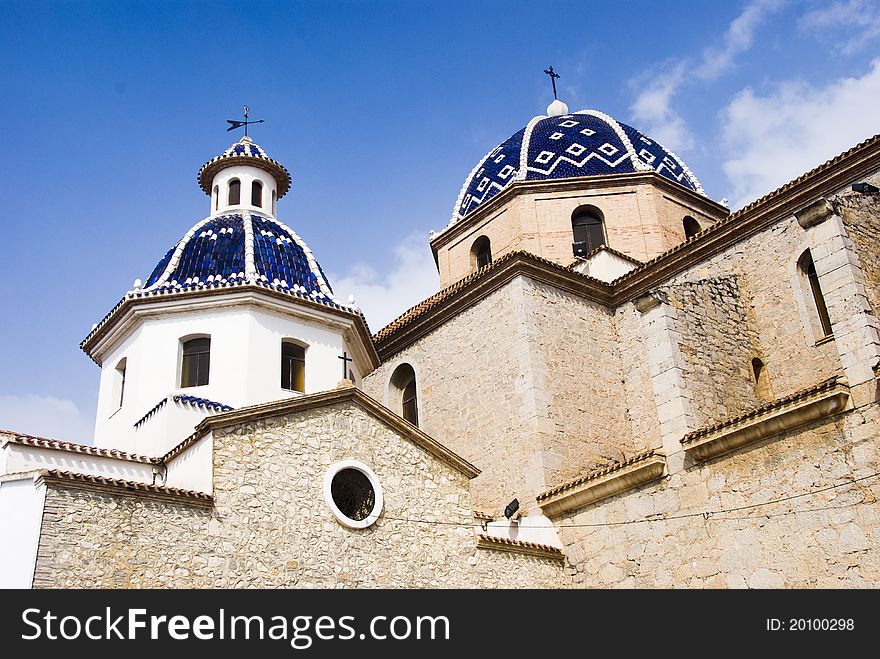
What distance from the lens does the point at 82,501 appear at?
9117 mm

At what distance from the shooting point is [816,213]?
1156 centimetres

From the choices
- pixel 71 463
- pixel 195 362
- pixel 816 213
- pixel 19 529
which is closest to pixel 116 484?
pixel 19 529

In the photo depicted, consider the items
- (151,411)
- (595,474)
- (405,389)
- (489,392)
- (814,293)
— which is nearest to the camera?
(595,474)

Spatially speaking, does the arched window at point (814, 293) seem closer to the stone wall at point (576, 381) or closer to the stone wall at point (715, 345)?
the stone wall at point (715, 345)

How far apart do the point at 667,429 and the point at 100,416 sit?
827cm

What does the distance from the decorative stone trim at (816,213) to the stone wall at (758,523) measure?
100 inches

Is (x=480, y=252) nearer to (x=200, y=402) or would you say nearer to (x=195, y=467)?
(x=200, y=402)

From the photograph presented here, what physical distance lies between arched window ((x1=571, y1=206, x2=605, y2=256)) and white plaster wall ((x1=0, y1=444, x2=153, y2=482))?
1014cm

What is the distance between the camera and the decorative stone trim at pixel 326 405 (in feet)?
34.1

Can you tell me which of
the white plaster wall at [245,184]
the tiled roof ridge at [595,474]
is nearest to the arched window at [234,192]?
the white plaster wall at [245,184]

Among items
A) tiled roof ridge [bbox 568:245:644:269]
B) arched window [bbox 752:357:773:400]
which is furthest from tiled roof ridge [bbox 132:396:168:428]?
arched window [bbox 752:357:773:400]

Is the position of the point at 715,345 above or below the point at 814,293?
below

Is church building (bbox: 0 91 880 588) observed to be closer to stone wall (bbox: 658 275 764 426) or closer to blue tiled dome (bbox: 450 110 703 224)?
stone wall (bbox: 658 275 764 426)

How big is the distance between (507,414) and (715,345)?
3252 millimetres
